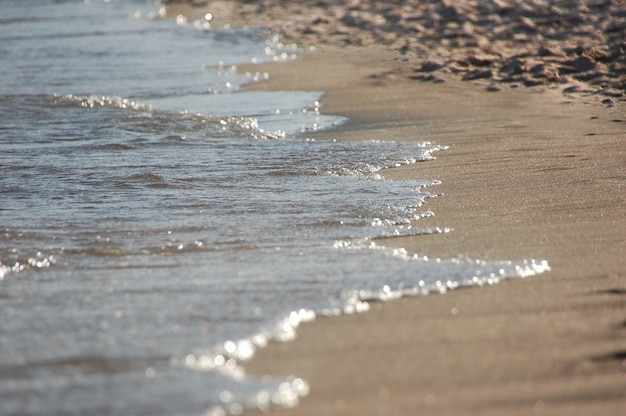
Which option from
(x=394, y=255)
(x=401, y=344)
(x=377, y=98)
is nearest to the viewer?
(x=401, y=344)

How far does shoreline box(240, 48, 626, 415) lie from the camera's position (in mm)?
1987

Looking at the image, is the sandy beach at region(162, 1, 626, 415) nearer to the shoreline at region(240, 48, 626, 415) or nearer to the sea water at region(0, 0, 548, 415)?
the shoreline at region(240, 48, 626, 415)

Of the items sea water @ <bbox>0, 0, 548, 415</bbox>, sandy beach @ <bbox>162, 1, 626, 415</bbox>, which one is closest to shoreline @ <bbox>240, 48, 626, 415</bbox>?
sandy beach @ <bbox>162, 1, 626, 415</bbox>

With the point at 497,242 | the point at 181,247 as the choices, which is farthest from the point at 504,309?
the point at 181,247

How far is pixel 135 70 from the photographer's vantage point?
9062 millimetres

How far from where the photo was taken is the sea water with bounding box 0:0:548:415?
2102 mm

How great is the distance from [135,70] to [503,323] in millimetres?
7312

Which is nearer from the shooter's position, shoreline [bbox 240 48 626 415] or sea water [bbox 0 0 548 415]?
shoreline [bbox 240 48 626 415]

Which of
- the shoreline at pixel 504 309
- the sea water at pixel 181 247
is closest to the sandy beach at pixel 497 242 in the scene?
the shoreline at pixel 504 309

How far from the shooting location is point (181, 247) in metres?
3.16

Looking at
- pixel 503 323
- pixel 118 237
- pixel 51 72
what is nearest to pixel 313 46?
pixel 51 72

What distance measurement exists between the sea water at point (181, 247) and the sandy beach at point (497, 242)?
0.13 meters

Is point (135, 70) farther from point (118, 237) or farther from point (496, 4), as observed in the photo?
point (118, 237)

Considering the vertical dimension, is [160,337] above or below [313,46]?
above
